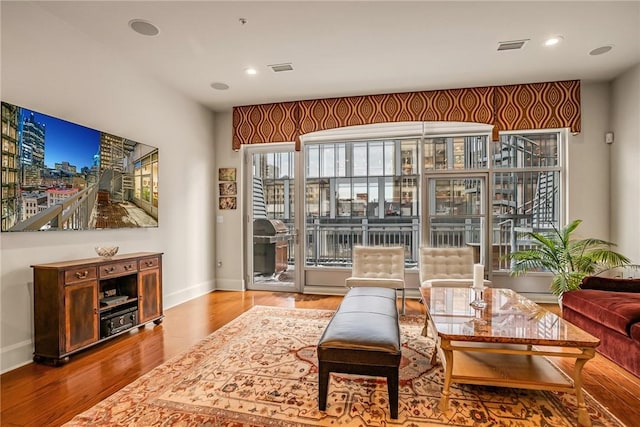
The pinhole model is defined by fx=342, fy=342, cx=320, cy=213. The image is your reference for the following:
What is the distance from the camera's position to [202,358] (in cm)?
284

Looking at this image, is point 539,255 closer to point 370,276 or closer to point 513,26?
point 370,276

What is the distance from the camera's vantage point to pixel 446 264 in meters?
4.48

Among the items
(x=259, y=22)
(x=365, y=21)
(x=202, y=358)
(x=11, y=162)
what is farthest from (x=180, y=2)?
(x=202, y=358)

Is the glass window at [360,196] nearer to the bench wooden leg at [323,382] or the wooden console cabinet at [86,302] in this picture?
the wooden console cabinet at [86,302]

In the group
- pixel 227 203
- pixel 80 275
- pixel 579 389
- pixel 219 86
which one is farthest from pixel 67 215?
pixel 579 389

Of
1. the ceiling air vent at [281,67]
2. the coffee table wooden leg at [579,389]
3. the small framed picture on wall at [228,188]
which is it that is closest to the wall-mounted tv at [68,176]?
the small framed picture on wall at [228,188]

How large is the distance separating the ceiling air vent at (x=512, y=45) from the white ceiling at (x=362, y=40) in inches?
2.9

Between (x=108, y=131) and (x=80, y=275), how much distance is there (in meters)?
1.57

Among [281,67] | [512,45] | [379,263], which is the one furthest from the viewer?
[379,263]

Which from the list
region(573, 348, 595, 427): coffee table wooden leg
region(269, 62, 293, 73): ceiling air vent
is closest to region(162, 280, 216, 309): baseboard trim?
region(269, 62, 293, 73): ceiling air vent

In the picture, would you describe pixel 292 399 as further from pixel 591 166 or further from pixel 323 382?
pixel 591 166

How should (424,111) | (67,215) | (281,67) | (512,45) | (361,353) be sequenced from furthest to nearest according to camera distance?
(424,111)
(281,67)
(512,45)
(67,215)
(361,353)

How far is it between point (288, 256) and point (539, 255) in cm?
348

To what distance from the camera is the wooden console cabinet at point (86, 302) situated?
2693mm
